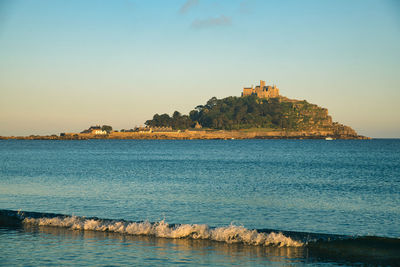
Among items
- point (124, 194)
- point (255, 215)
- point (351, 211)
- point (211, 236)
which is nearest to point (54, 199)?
point (124, 194)

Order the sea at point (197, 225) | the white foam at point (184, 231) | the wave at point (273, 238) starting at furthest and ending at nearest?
the white foam at point (184, 231) → the wave at point (273, 238) → the sea at point (197, 225)

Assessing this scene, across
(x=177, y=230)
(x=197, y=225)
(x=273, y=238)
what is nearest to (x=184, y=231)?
(x=177, y=230)

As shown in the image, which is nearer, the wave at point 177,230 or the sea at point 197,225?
the sea at point 197,225

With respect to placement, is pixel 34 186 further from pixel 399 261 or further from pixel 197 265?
pixel 399 261

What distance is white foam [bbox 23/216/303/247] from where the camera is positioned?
16656mm

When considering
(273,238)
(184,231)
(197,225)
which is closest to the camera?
(273,238)

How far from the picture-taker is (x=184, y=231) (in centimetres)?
1770

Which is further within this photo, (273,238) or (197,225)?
(197,225)

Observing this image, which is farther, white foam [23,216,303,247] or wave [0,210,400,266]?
white foam [23,216,303,247]

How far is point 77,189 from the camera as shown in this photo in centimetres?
3722

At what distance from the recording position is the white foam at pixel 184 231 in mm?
16656

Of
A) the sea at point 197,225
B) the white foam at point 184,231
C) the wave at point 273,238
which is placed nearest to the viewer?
the sea at point 197,225

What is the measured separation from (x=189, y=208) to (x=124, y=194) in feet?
27.3

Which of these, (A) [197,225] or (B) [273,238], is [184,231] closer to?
(A) [197,225]
